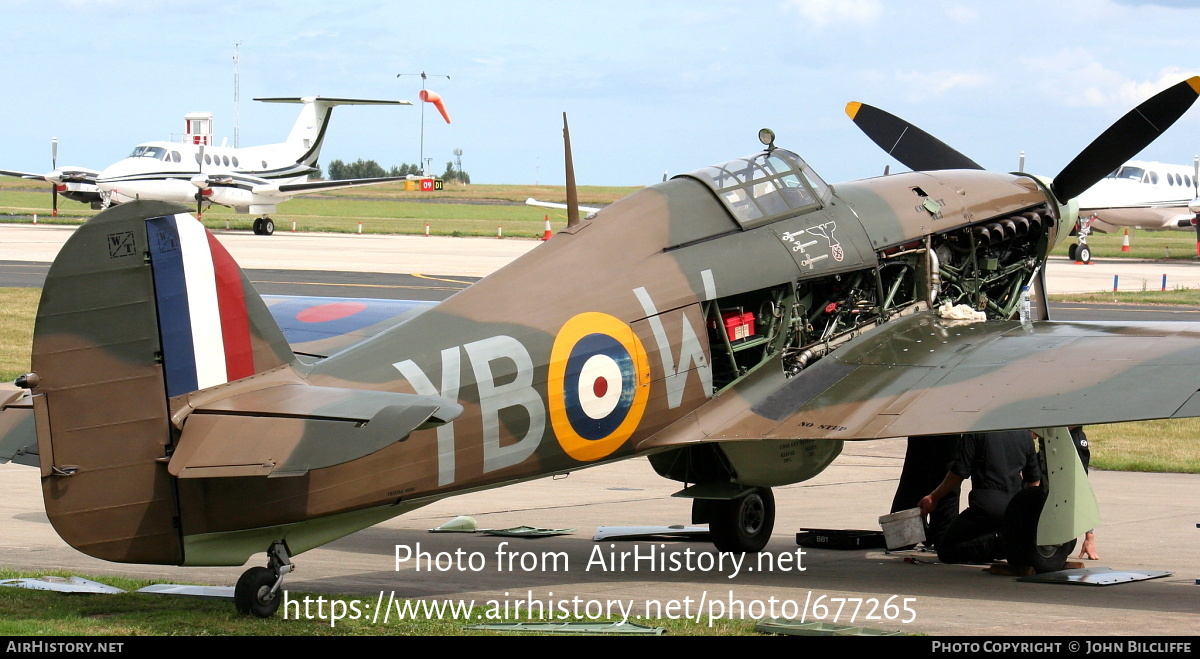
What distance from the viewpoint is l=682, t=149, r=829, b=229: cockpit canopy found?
901 cm

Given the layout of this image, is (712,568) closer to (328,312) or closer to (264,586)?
(264,586)

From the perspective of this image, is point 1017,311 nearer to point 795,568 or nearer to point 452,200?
point 795,568

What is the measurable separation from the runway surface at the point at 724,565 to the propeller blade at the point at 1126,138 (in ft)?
9.08

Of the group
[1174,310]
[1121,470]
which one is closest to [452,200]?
[1174,310]

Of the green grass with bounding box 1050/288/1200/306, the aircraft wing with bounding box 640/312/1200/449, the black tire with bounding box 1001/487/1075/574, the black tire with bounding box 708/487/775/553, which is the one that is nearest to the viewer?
the aircraft wing with bounding box 640/312/1200/449

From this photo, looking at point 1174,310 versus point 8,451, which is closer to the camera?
point 8,451

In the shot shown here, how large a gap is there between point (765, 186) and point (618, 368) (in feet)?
7.14

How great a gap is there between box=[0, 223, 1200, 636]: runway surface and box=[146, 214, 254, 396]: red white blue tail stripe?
181 centimetres

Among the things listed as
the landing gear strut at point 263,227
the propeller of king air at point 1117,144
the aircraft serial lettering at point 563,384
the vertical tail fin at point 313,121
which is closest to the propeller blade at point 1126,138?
the propeller of king air at point 1117,144

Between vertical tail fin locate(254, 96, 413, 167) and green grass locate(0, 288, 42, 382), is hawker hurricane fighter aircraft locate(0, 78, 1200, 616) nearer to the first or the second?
green grass locate(0, 288, 42, 382)

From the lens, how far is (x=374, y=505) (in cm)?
687

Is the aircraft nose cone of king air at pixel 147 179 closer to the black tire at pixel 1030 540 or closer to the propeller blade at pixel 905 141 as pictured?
the propeller blade at pixel 905 141

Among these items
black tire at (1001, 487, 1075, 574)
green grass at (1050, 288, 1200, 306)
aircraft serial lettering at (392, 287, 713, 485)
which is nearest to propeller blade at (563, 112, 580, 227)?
aircraft serial lettering at (392, 287, 713, 485)

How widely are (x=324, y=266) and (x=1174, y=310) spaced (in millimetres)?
21557
